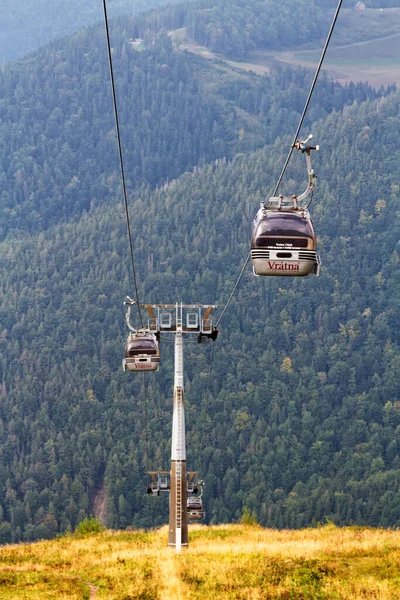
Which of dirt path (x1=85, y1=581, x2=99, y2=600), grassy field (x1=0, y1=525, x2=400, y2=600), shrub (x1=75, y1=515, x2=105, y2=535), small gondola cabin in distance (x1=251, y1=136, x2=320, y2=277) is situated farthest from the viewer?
shrub (x1=75, y1=515, x2=105, y2=535)

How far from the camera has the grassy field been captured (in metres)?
37.7

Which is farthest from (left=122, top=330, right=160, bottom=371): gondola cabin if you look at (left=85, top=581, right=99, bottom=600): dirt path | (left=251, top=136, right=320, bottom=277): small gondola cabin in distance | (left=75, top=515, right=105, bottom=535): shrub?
(left=251, top=136, right=320, bottom=277): small gondola cabin in distance

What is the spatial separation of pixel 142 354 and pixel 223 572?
690 inches

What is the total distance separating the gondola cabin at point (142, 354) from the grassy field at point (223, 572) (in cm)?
854

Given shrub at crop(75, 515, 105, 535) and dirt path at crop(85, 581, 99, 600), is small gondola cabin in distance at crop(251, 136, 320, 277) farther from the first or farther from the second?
shrub at crop(75, 515, 105, 535)

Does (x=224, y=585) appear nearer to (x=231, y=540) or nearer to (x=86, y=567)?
(x=86, y=567)

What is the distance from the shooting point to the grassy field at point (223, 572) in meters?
37.7

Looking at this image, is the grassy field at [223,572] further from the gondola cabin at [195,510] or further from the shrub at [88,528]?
the gondola cabin at [195,510]

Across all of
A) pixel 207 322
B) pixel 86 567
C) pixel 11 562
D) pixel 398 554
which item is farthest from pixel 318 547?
pixel 207 322

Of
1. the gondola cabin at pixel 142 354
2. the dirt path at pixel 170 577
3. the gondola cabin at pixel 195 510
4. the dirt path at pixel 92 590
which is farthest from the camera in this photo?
the gondola cabin at pixel 195 510

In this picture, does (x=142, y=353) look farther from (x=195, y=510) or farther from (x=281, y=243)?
(x=281, y=243)

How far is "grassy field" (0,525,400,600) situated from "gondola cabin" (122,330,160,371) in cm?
854

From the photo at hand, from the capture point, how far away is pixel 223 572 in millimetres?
40219

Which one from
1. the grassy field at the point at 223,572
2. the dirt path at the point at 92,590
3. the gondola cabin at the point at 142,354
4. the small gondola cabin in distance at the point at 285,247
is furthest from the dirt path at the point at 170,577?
the small gondola cabin in distance at the point at 285,247
